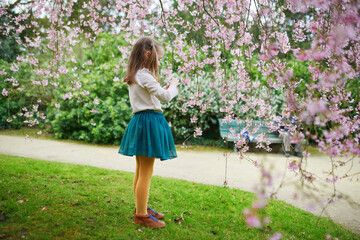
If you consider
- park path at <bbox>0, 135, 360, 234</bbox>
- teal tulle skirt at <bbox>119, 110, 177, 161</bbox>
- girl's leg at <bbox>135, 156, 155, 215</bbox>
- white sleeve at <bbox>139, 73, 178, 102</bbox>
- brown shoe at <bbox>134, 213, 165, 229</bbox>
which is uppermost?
white sleeve at <bbox>139, 73, 178, 102</bbox>

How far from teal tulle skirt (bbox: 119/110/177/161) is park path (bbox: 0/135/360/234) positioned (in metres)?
1.47

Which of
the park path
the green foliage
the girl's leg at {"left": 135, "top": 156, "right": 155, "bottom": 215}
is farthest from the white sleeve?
the green foliage

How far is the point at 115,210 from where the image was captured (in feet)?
9.45

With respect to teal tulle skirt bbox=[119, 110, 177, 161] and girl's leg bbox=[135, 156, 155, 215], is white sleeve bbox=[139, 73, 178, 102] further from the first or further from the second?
girl's leg bbox=[135, 156, 155, 215]

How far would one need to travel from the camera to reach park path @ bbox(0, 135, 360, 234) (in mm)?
3548

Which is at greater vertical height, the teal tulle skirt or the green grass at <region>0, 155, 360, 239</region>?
the teal tulle skirt

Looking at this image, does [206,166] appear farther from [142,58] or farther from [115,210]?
[142,58]

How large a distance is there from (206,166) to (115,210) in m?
2.64

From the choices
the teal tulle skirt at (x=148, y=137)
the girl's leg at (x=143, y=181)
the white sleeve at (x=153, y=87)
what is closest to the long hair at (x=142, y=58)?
the white sleeve at (x=153, y=87)

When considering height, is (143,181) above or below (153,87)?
below

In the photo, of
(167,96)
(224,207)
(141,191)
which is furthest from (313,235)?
(167,96)

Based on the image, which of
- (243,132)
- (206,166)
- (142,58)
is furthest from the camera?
(206,166)

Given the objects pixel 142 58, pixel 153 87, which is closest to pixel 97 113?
pixel 142 58

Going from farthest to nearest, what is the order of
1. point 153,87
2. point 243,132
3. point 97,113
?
point 97,113, point 243,132, point 153,87
